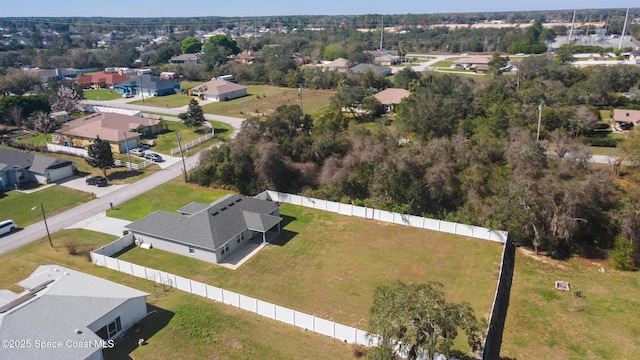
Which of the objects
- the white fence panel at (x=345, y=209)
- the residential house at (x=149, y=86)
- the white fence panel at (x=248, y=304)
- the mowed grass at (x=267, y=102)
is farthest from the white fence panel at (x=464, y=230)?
the residential house at (x=149, y=86)

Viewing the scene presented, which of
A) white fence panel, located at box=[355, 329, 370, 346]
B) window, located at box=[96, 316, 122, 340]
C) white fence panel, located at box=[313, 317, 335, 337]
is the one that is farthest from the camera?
white fence panel, located at box=[313, 317, 335, 337]

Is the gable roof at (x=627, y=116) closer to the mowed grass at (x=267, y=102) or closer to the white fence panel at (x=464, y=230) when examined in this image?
the white fence panel at (x=464, y=230)

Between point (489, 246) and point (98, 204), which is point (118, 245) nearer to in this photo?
point (98, 204)

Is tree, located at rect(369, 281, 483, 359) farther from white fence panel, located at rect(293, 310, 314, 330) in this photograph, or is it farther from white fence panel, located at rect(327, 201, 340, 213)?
white fence panel, located at rect(327, 201, 340, 213)

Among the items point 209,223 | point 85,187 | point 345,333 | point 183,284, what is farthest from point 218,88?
point 345,333

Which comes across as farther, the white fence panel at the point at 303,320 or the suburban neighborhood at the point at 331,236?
the white fence panel at the point at 303,320

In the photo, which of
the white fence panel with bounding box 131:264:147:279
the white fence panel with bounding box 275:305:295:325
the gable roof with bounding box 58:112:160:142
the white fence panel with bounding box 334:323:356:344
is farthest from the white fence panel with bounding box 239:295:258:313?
the gable roof with bounding box 58:112:160:142
